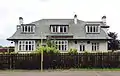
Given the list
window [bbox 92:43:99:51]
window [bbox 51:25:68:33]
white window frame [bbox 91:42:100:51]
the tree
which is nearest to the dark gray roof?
window [bbox 51:25:68:33]

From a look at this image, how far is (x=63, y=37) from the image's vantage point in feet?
182

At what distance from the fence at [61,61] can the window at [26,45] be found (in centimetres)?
2009

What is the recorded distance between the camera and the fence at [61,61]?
35438 millimetres

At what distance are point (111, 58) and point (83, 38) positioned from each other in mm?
19570

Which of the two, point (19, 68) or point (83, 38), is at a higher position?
point (83, 38)

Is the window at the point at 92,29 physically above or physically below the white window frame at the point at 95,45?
above

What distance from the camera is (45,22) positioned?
200 ft

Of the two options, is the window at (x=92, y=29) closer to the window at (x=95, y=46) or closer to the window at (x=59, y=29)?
the window at (x=95, y=46)

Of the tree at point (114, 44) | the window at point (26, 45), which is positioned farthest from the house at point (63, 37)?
the tree at point (114, 44)

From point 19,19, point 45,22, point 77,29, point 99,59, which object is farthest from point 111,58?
point 19,19

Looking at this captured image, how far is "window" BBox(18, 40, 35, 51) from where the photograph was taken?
2196 inches

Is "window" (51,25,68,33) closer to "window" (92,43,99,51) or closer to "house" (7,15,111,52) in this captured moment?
"house" (7,15,111,52)

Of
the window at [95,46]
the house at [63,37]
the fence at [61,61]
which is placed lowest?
the fence at [61,61]

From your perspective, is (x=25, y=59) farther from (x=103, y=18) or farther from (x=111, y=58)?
(x=103, y=18)
